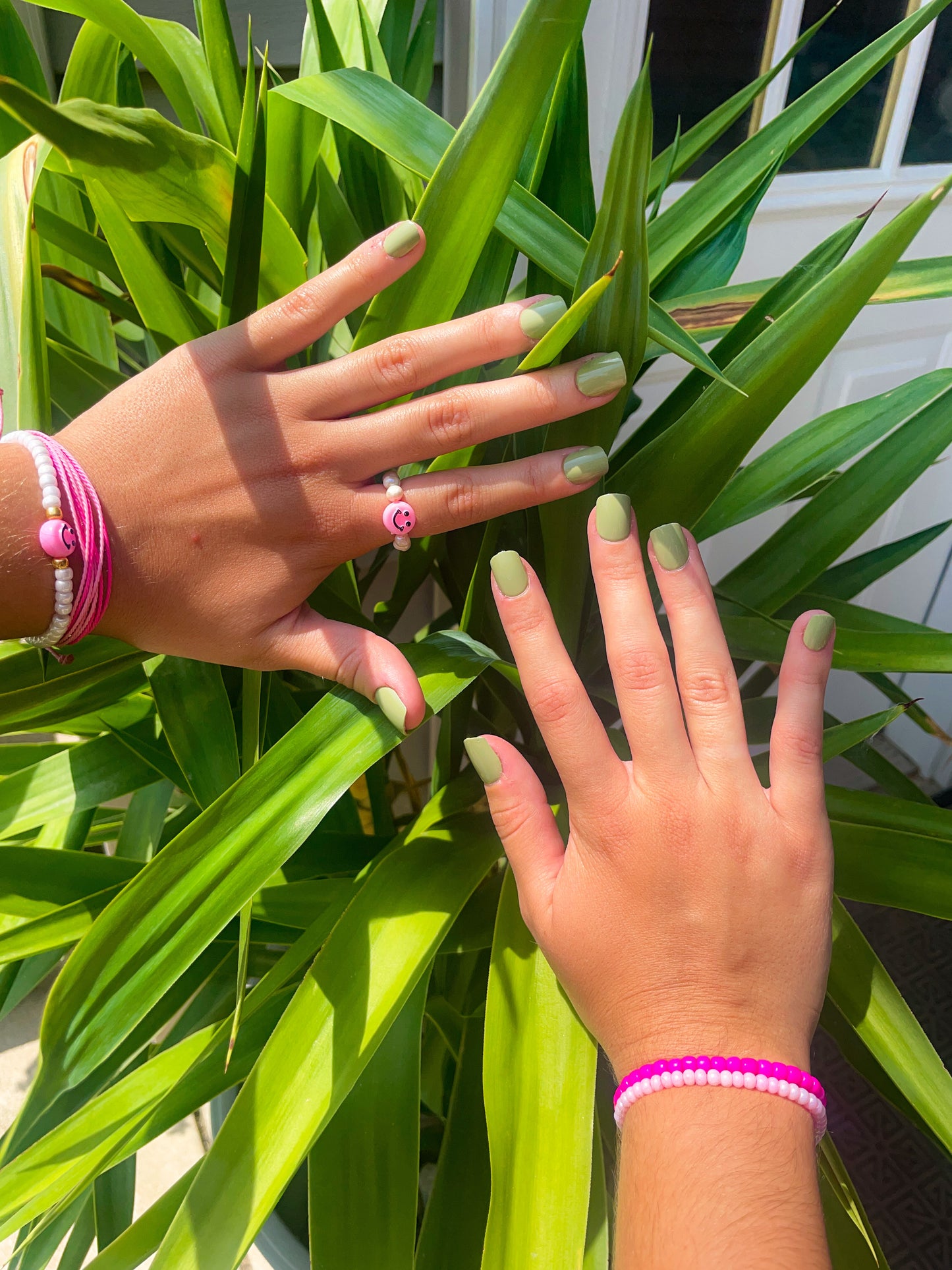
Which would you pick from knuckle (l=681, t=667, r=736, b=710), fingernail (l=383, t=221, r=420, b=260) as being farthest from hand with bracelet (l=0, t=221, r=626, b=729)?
knuckle (l=681, t=667, r=736, b=710)

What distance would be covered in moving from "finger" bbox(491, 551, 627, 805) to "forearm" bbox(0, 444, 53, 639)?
21 centimetres

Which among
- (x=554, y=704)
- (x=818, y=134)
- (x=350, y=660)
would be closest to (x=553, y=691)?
(x=554, y=704)

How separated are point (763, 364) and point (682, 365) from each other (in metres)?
0.63

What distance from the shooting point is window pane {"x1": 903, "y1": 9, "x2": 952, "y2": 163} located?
3.16ft

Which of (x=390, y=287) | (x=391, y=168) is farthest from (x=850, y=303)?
(x=391, y=168)

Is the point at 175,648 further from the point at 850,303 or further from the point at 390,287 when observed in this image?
the point at 850,303

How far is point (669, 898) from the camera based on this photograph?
35 centimetres

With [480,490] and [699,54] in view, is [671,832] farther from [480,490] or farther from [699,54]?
[699,54]

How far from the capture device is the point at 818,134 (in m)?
0.95

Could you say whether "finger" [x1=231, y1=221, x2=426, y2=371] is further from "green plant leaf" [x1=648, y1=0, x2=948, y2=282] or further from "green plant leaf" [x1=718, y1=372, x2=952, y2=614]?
"green plant leaf" [x1=718, y1=372, x2=952, y2=614]

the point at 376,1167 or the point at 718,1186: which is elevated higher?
the point at 718,1186

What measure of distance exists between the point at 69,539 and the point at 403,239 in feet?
0.68

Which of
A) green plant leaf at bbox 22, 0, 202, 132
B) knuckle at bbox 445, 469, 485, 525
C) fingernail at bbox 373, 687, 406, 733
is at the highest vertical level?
green plant leaf at bbox 22, 0, 202, 132

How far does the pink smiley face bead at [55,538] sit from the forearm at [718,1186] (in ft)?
1.14
